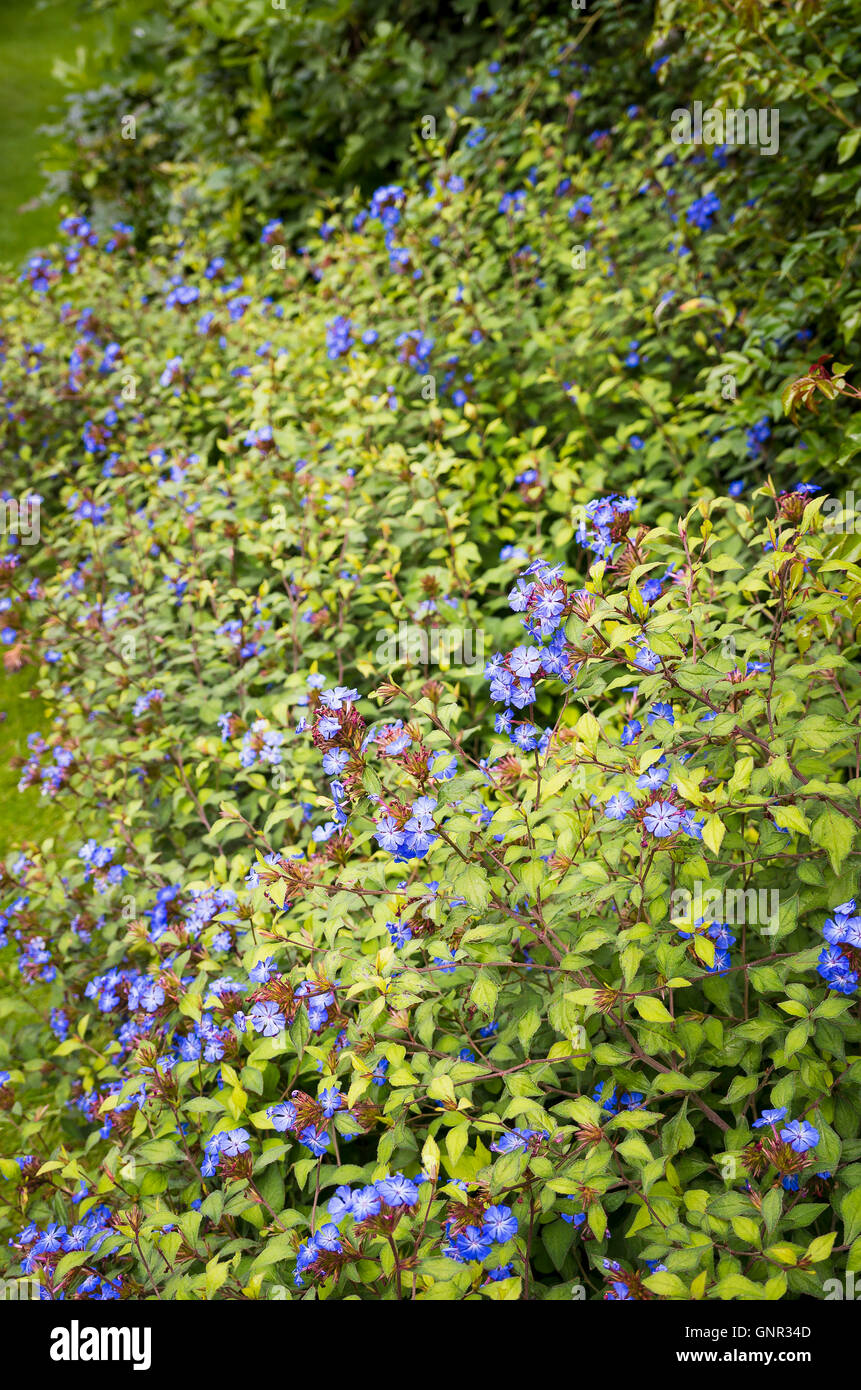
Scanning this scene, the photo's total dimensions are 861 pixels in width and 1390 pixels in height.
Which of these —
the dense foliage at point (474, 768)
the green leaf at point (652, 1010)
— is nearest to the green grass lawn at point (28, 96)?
the dense foliage at point (474, 768)

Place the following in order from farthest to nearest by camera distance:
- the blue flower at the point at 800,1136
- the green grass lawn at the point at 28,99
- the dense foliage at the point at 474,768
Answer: the green grass lawn at the point at 28,99 → the dense foliage at the point at 474,768 → the blue flower at the point at 800,1136

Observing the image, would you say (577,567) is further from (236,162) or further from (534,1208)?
(236,162)

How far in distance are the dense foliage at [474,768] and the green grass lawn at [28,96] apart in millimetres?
3793

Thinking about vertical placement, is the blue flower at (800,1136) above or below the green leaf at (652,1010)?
below

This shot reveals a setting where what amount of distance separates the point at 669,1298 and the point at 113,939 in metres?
1.62

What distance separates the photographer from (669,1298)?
1.25 metres

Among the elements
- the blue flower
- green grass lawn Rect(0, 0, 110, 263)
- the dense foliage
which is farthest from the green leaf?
green grass lawn Rect(0, 0, 110, 263)

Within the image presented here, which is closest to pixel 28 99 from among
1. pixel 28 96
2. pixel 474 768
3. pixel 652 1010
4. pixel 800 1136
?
pixel 28 96

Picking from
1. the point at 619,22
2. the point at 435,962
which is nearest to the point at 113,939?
the point at 435,962

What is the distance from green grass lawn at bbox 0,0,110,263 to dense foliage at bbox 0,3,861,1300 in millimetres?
3793

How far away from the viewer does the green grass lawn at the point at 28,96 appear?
7434 millimetres

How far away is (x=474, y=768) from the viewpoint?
1.87 m

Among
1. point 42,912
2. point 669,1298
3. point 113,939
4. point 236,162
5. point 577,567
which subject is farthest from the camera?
point 236,162

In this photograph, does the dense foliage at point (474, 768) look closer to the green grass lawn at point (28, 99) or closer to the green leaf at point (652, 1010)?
the green leaf at point (652, 1010)
